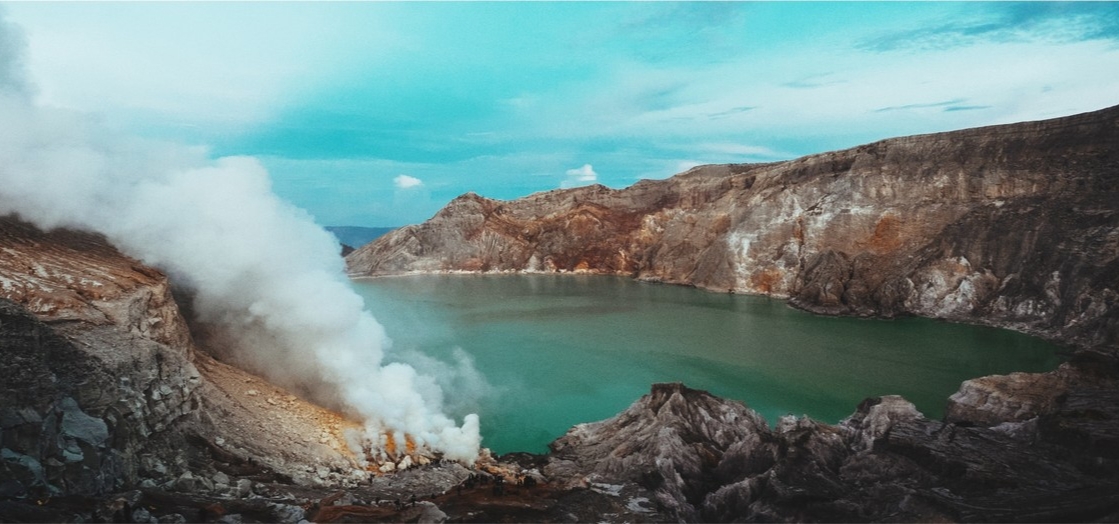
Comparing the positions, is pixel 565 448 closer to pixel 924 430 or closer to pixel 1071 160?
pixel 924 430

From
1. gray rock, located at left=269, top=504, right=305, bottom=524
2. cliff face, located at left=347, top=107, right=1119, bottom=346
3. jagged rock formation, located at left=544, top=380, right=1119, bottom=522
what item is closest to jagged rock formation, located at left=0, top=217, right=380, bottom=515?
gray rock, located at left=269, top=504, right=305, bottom=524

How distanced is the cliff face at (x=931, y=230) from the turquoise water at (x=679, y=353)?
2765 mm

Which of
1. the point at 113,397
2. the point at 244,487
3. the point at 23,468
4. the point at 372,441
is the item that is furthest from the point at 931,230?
the point at 23,468

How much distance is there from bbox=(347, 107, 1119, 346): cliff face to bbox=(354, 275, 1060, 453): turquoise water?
9.07ft

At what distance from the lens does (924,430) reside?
42.9 ft

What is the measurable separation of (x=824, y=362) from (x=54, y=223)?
1045 inches

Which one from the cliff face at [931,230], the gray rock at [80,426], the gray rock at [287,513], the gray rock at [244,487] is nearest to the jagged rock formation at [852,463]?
the gray rock at [287,513]

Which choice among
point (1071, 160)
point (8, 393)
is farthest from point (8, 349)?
point (1071, 160)

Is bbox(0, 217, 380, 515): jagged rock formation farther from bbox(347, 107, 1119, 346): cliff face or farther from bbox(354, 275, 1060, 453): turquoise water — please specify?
bbox(347, 107, 1119, 346): cliff face

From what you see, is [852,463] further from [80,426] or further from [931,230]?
[931,230]

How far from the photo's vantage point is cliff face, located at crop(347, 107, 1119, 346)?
31156 mm

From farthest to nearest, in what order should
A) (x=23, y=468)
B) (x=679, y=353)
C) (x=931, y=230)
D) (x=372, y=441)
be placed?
(x=931, y=230), (x=679, y=353), (x=372, y=441), (x=23, y=468)

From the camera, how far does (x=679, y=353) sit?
87.7ft

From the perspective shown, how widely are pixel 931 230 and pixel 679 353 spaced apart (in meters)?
24.8
